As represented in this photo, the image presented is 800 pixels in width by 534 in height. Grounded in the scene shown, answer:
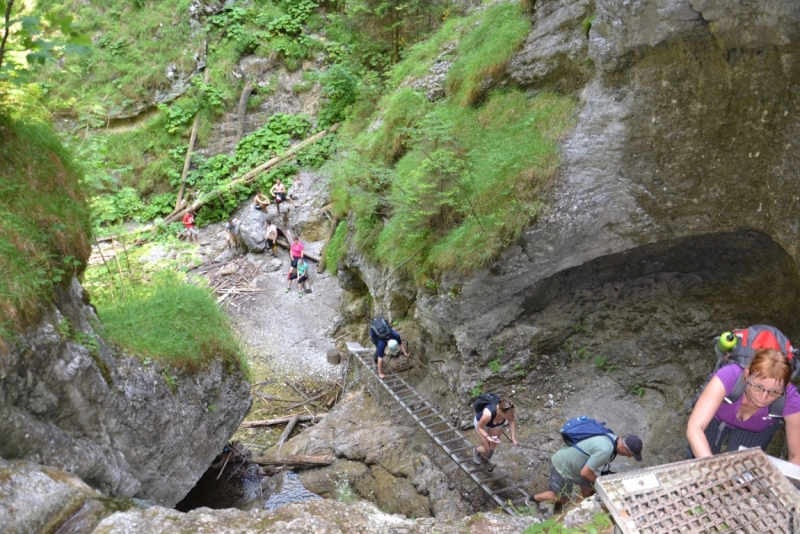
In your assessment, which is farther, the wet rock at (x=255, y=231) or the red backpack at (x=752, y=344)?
the wet rock at (x=255, y=231)

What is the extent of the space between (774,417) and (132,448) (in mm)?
6131

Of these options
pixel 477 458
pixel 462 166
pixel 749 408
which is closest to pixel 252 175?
pixel 462 166

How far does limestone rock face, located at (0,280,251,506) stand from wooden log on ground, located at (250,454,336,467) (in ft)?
7.67

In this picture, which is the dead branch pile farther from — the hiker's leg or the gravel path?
the hiker's leg

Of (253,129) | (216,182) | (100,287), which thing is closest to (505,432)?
(100,287)

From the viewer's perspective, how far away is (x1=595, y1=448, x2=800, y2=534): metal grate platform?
8.93 ft

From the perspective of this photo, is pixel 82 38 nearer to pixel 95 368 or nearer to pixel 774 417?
pixel 95 368

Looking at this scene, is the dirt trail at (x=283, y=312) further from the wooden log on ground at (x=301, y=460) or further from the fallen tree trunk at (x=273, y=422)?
the wooden log on ground at (x=301, y=460)

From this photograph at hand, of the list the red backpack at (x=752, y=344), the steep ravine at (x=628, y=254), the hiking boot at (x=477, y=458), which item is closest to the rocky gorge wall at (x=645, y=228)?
the steep ravine at (x=628, y=254)

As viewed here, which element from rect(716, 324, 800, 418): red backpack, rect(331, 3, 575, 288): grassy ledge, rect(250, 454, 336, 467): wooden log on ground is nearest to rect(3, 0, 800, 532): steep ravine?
rect(250, 454, 336, 467): wooden log on ground

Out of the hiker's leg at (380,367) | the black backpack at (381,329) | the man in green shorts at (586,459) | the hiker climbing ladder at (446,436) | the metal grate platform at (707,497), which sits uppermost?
the metal grate platform at (707,497)

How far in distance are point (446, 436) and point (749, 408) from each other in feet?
18.5

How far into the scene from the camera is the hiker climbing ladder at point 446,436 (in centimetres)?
716

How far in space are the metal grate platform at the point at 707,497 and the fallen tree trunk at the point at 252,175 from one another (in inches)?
727
